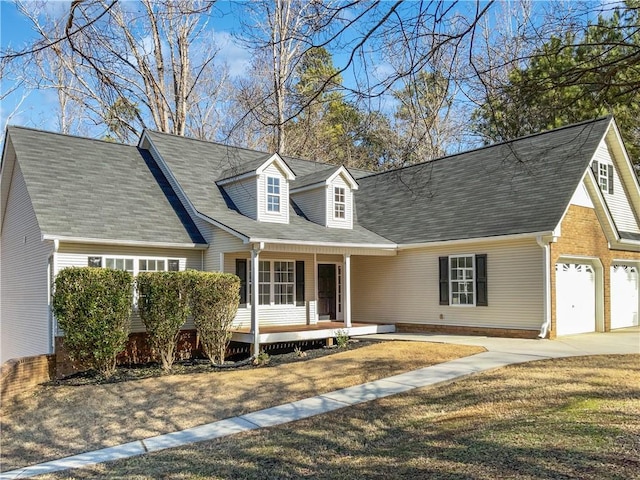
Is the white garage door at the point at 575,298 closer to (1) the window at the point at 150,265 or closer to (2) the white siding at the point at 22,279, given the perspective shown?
(1) the window at the point at 150,265

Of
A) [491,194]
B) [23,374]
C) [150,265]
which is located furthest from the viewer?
[491,194]

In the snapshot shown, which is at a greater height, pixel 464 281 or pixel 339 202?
pixel 339 202

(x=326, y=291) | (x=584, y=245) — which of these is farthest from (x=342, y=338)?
(x=584, y=245)

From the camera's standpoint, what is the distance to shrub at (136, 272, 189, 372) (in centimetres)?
1241

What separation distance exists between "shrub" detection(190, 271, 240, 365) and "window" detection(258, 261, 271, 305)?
125 inches

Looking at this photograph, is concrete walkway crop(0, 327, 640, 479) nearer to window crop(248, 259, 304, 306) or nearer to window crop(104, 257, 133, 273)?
window crop(248, 259, 304, 306)

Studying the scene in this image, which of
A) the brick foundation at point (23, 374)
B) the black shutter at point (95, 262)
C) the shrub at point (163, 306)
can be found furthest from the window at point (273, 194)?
the brick foundation at point (23, 374)

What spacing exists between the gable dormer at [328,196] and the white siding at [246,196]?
2.48 metres

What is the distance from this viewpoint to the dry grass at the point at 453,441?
5270mm

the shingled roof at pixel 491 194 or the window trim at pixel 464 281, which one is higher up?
the shingled roof at pixel 491 194

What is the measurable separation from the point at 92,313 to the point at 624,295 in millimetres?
16150

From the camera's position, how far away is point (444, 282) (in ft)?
53.6

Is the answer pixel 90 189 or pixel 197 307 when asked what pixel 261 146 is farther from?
pixel 197 307

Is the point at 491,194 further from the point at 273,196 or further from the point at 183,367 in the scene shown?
the point at 183,367
